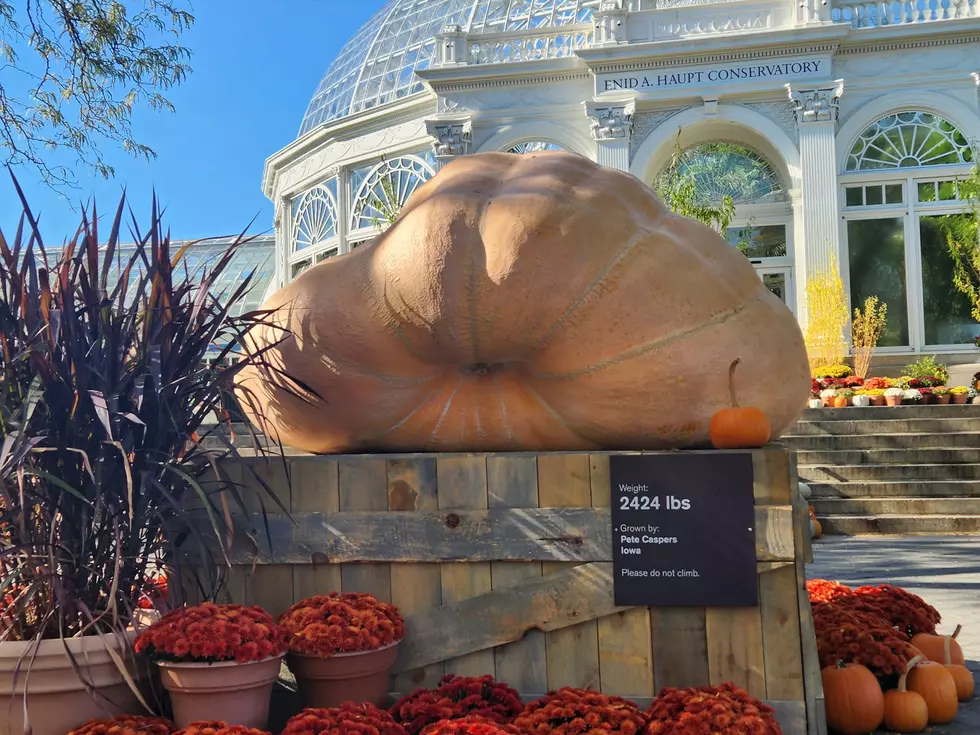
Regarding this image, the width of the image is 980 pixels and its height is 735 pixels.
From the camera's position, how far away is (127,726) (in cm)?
254

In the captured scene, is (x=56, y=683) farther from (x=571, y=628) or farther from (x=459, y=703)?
(x=571, y=628)

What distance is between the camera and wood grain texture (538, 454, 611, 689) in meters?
2.89

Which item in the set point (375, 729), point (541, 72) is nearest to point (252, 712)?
point (375, 729)

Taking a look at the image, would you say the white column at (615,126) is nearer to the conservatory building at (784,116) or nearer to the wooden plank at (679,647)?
the conservatory building at (784,116)

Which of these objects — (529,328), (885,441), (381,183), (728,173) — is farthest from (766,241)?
(529,328)

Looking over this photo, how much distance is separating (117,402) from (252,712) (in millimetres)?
973

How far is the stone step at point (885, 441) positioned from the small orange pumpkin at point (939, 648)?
6886mm

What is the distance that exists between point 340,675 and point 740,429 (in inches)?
57.3

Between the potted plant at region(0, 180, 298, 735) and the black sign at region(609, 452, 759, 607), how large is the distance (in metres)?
1.22

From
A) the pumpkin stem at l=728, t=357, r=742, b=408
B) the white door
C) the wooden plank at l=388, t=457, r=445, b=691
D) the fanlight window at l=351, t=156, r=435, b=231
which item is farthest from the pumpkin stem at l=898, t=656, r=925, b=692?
the fanlight window at l=351, t=156, r=435, b=231

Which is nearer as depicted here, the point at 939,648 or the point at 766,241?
the point at 939,648

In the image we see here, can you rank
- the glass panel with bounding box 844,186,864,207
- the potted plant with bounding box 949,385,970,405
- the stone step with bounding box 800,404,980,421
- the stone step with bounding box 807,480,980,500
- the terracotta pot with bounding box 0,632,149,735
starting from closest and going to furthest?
the terracotta pot with bounding box 0,632,149,735 → the stone step with bounding box 807,480,980,500 → the stone step with bounding box 800,404,980,421 → the potted plant with bounding box 949,385,970,405 → the glass panel with bounding box 844,186,864,207

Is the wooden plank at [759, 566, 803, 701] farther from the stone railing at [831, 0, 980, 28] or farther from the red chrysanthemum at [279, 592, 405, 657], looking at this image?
the stone railing at [831, 0, 980, 28]

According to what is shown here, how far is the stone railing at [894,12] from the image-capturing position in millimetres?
17312
